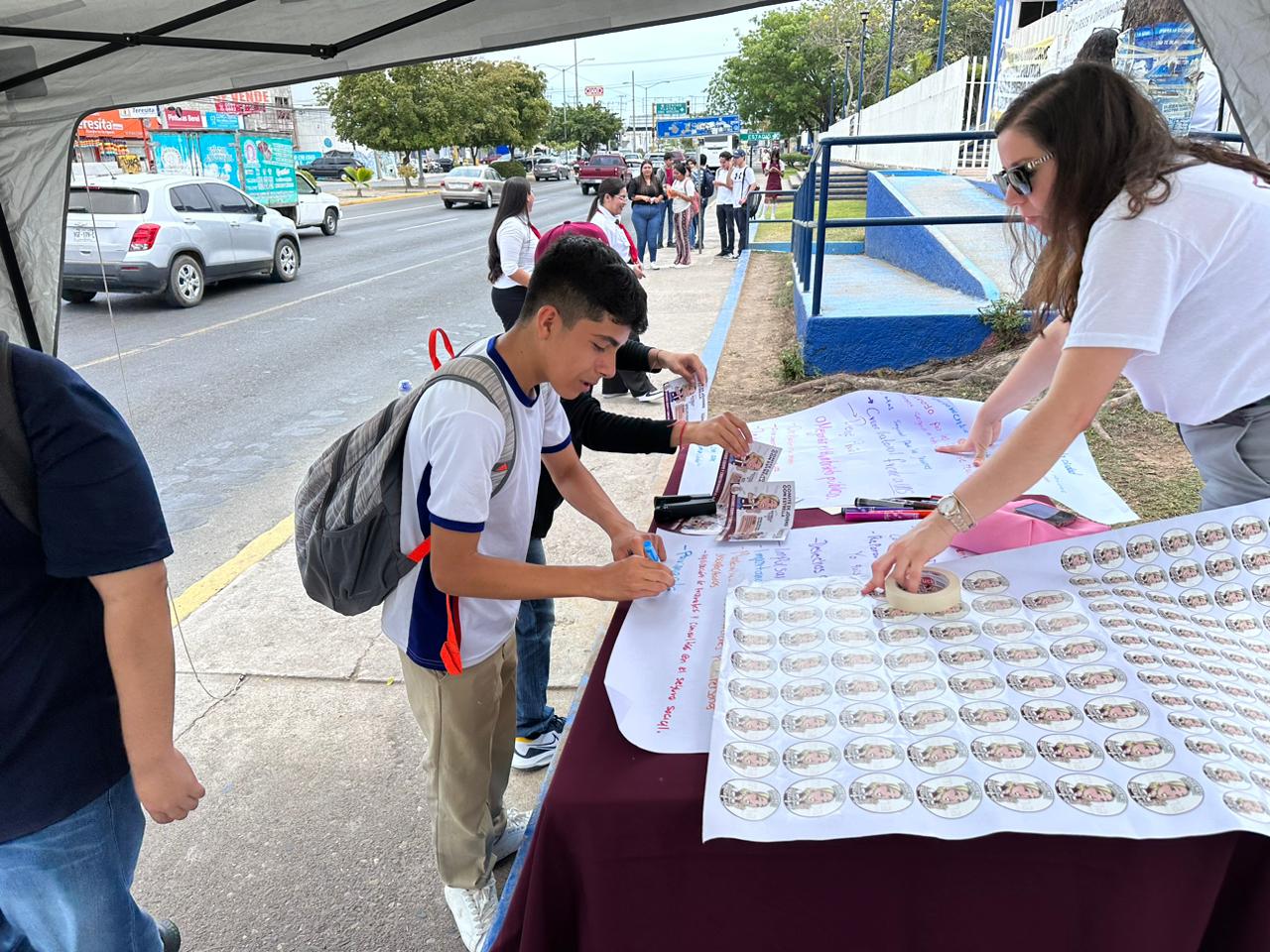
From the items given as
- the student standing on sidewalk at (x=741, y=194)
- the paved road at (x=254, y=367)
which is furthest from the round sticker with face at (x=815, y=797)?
the student standing on sidewalk at (x=741, y=194)

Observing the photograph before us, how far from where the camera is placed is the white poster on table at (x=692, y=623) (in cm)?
127

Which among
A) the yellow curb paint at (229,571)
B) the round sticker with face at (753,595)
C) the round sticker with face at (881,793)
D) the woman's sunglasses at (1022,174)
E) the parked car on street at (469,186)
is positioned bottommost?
the yellow curb paint at (229,571)

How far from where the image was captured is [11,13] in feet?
6.58

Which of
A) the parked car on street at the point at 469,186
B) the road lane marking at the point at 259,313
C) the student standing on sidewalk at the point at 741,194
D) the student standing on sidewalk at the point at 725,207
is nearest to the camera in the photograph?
the road lane marking at the point at 259,313

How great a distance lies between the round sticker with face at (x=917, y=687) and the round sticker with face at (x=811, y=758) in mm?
153

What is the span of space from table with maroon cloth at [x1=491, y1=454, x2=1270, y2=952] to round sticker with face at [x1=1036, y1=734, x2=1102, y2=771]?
0.31ft

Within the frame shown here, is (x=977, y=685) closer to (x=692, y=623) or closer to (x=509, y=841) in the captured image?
(x=692, y=623)

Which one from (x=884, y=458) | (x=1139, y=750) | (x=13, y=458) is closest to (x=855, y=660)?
(x=1139, y=750)

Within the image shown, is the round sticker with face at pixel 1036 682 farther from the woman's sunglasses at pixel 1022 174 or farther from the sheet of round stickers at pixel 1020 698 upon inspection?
the woman's sunglasses at pixel 1022 174

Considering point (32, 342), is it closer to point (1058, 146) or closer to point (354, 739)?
point (354, 739)

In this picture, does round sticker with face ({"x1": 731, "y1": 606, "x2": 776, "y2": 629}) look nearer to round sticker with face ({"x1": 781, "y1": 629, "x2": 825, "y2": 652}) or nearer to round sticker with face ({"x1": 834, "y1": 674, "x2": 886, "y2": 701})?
round sticker with face ({"x1": 781, "y1": 629, "x2": 825, "y2": 652})

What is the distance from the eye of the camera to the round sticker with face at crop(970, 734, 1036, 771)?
110cm

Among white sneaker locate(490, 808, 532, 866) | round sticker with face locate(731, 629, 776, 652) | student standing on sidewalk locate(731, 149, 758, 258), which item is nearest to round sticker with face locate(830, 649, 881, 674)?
round sticker with face locate(731, 629, 776, 652)

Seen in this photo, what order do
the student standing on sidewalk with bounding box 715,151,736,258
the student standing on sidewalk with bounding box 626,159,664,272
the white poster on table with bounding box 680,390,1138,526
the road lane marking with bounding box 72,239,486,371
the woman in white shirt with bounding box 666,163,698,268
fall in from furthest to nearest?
the woman in white shirt with bounding box 666,163,698,268 → the student standing on sidewalk with bounding box 715,151,736,258 → the student standing on sidewalk with bounding box 626,159,664,272 → the road lane marking with bounding box 72,239,486,371 → the white poster on table with bounding box 680,390,1138,526
